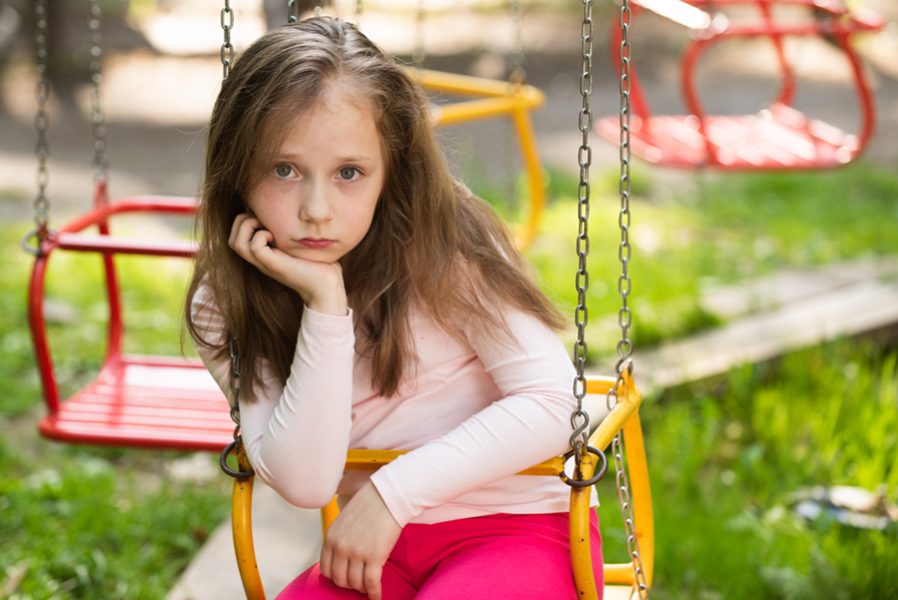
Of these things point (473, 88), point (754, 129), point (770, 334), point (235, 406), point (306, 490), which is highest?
point (473, 88)

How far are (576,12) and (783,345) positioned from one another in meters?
6.35

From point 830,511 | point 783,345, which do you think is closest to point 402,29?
point 783,345

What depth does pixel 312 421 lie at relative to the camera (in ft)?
5.38

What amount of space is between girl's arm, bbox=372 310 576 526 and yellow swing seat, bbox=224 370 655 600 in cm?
4

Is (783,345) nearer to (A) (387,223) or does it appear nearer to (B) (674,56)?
(A) (387,223)

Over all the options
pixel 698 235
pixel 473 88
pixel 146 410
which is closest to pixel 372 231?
pixel 146 410

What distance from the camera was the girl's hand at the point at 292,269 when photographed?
63.4 inches

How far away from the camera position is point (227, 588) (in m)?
2.52

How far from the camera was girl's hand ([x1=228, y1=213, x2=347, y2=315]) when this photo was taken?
63.4 inches

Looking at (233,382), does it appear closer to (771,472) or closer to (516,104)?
(771,472)

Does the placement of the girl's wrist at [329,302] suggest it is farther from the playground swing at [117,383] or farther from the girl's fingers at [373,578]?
the playground swing at [117,383]

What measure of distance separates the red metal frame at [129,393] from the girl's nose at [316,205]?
0.71 m

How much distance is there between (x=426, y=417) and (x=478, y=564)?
23 centimetres

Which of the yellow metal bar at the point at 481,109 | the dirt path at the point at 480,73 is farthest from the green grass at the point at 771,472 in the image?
the dirt path at the point at 480,73
